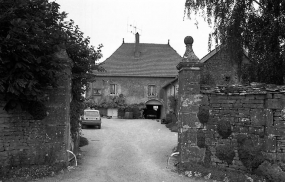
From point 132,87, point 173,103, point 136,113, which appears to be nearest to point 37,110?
point 173,103

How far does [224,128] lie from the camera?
27.8 feet

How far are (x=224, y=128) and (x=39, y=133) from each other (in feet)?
18.1

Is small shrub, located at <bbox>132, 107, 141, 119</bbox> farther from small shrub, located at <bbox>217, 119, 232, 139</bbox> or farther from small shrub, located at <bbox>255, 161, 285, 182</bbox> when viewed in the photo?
small shrub, located at <bbox>255, 161, 285, 182</bbox>

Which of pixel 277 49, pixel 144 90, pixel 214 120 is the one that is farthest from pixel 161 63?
pixel 214 120

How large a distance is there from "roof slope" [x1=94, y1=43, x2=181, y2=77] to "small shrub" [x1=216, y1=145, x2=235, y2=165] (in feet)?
81.3

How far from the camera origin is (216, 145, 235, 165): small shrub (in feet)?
27.4

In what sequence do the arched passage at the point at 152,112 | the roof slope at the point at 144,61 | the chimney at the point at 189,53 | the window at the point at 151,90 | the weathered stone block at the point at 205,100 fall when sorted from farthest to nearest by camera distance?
the roof slope at the point at 144,61 → the window at the point at 151,90 → the arched passage at the point at 152,112 → the chimney at the point at 189,53 → the weathered stone block at the point at 205,100

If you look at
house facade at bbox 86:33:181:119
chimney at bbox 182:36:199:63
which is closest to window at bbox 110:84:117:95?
house facade at bbox 86:33:181:119

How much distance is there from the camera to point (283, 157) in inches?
301

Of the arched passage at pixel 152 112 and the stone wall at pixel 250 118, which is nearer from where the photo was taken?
the stone wall at pixel 250 118

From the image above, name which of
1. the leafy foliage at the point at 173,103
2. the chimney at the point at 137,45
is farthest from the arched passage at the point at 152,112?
the chimney at the point at 137,45

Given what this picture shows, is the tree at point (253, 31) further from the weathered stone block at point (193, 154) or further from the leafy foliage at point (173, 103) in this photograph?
the leafy foliage at point (173, 103)

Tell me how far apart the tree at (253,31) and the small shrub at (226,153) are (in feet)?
16.8

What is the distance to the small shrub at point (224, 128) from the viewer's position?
8453 millimetres
